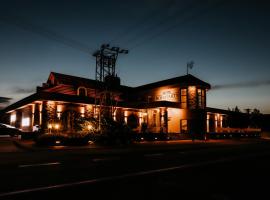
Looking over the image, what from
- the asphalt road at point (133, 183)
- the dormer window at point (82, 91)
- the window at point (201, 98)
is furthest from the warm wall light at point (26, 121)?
the asphalt road at point (133, 183)

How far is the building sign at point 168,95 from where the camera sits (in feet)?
113

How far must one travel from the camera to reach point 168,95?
3556cm

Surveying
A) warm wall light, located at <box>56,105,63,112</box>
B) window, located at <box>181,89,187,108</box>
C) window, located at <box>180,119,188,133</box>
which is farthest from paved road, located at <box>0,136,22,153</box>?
window, located at <box>181,89,187,108</box>

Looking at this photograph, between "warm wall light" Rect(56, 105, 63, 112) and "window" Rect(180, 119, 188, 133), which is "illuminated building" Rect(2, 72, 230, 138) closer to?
"window" Rect(180, 119, 188, 133)

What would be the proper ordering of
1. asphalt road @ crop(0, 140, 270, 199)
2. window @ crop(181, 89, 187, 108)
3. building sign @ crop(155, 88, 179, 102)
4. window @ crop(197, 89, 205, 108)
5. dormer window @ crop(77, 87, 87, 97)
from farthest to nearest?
building sign @ crop(155, 88, 179, 102), window @ crop(197, 89, 205, 108), window @ crop(181, 89, 187, 108), dormer window @ crop(77, 87, 87, 97), asphalt road @ crop(0, 140, 270, 199)

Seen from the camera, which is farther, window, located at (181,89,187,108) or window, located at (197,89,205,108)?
window, located at (197,89,205,108)

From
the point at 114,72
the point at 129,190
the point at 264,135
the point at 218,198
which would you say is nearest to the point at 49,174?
the point at 129,190

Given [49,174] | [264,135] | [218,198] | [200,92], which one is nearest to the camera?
[218,198]

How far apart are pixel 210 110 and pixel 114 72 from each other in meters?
19.2

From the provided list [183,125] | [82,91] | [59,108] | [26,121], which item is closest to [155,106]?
[183,125]

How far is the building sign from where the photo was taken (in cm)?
3444

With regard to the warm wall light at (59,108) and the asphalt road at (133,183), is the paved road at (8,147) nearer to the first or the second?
the warm wall light at (59,108)

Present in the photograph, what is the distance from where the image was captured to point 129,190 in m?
5.97

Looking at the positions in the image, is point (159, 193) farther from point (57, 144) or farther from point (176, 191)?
point (57, 144)
